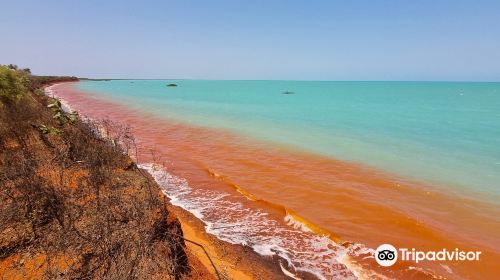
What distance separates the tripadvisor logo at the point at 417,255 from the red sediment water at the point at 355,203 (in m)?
0.12

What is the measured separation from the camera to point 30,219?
175 inches

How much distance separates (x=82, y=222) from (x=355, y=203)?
7.41 meters

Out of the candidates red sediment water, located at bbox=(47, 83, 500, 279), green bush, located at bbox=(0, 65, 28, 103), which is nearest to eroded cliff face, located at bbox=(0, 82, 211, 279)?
red sediment water, located at bbox=(47, 83, 500, 279)

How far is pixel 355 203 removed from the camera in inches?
349

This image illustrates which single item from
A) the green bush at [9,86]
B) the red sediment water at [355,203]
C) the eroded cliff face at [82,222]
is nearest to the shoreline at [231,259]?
the eroded cliff face at [82,222]

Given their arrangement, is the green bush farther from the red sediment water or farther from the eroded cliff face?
the red sediment water

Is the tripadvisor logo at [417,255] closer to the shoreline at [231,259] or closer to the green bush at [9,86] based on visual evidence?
the shoreline at [231,259]

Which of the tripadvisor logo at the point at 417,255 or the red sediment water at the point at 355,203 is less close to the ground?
the red sediment water at the point at 355,203

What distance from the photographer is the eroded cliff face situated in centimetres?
371

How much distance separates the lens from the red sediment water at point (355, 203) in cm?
659

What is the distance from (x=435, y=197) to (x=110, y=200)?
9.79 m

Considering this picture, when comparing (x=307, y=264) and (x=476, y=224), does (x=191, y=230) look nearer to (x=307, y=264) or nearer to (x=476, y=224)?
(x=307, y=264)

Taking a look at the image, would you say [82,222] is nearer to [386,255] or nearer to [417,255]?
[386,255]

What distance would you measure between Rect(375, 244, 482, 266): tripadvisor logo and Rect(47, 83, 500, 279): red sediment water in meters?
0.12
